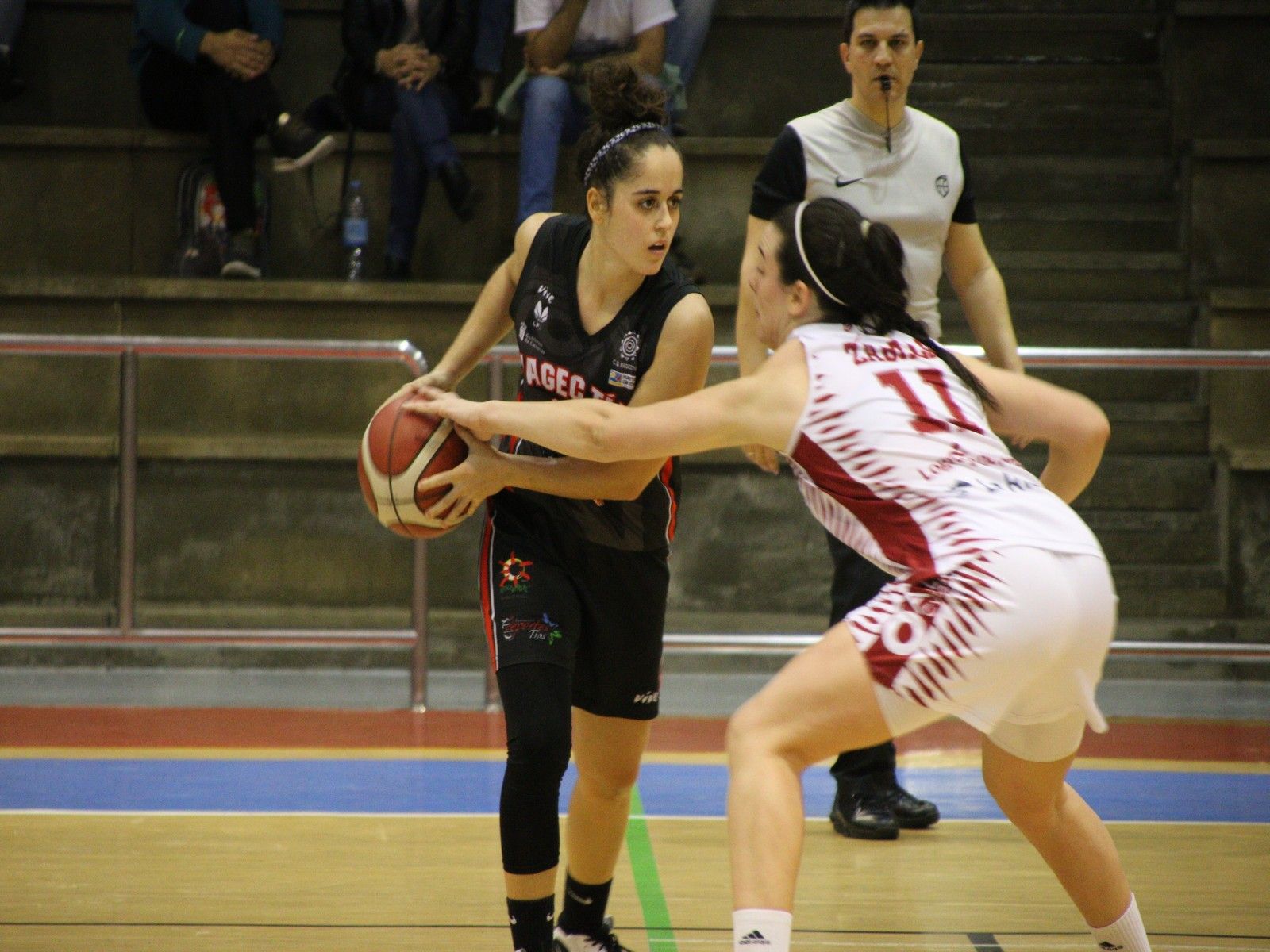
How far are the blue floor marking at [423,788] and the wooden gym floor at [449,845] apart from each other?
0.01 meters

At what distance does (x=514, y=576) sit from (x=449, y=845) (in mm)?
1212

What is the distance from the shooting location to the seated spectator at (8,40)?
7.04 metres

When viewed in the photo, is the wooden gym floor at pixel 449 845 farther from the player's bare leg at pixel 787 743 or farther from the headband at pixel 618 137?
the headband at pixel 618 137

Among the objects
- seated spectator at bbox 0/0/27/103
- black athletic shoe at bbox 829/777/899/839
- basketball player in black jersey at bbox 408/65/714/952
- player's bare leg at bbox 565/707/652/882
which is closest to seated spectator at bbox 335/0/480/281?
seated spectator at bbox 0/0/27/103

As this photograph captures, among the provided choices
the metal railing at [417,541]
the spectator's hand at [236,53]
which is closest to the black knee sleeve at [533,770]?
the metal railing at [417,541]

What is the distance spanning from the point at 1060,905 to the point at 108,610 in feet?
12.2

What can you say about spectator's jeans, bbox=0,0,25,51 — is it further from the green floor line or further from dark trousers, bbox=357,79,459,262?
the green floor line

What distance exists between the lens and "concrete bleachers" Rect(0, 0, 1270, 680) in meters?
5.89

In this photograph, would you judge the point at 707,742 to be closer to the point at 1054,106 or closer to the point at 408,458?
the point at 408,458

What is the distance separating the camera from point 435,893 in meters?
3.29

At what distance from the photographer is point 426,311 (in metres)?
6.62

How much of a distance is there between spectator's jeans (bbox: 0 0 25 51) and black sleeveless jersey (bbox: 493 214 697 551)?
4577 mm

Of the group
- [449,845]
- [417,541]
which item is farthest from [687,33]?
[449,845]

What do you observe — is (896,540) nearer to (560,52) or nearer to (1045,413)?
(1045,413)
